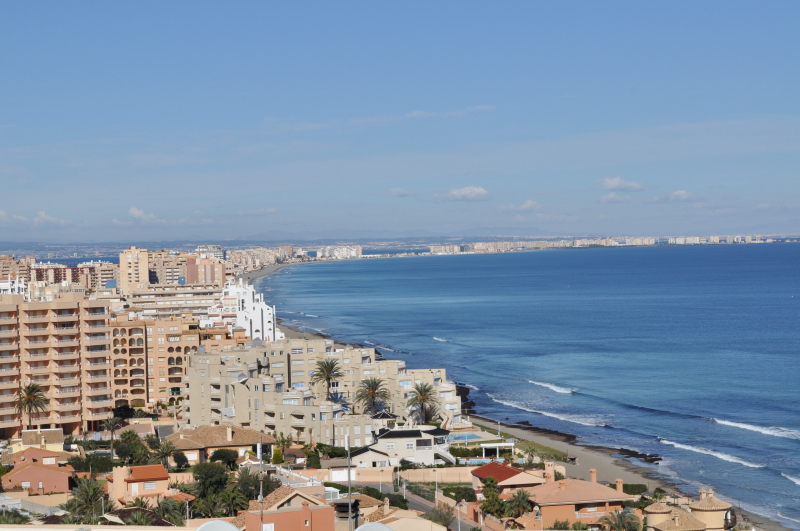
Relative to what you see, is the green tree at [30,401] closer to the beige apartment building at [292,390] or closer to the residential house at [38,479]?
the beige apartment building at [292,390]

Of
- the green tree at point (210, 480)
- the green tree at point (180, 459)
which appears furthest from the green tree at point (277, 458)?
the green tree at point (210, 480)

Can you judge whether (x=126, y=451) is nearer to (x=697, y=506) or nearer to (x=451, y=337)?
(x=697, y=506)

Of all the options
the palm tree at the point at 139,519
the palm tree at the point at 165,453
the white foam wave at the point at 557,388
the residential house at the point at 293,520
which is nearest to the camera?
the residential house at the point at 293,520

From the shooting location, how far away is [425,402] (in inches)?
2076

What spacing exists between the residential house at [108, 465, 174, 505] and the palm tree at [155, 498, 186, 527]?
170 centimetres

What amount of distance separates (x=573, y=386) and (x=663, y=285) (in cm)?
11076

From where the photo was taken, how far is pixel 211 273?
544 ft

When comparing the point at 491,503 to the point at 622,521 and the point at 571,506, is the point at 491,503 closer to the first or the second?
the point at 571,506

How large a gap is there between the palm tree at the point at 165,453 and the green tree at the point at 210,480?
496 cm

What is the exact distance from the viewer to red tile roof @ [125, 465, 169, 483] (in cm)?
3181

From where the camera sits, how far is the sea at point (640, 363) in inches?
1857

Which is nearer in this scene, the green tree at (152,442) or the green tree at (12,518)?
the green tree at (12,518)

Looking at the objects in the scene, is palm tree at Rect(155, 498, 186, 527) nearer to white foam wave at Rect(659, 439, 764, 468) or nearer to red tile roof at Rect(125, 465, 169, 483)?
red tile roof at Rect(125, 465, 169, 483)


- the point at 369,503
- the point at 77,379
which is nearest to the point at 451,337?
the point at 77,379
